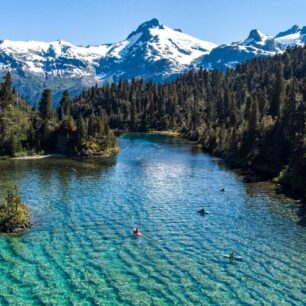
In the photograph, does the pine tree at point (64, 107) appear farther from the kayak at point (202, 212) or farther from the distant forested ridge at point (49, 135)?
the kayak at point (202, 212)

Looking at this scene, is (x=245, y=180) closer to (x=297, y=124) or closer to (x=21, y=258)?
(x=297, y=124)

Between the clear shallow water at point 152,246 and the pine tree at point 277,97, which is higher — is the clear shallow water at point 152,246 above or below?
below

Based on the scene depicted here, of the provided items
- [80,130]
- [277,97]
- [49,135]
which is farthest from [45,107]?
[277,97]

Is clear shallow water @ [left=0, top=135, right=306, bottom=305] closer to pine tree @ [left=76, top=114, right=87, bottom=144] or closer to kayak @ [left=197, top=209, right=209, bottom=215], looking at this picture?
kayak @ [left=197, top=209, right=209, bottom=215]

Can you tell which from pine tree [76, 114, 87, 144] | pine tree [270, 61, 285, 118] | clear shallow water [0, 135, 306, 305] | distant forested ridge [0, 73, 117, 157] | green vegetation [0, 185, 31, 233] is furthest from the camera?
pine tree [270, 61, 285, 118]

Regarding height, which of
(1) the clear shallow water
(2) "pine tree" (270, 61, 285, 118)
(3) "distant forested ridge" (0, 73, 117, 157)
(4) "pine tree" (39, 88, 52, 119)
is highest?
(2) "pine tree" (270, 61, 285, 118)

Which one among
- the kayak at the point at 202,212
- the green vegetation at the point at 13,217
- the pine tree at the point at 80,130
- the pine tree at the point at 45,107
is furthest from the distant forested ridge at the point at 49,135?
the kayak at the point at 202,212

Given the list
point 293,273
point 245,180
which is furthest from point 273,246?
point 245,180

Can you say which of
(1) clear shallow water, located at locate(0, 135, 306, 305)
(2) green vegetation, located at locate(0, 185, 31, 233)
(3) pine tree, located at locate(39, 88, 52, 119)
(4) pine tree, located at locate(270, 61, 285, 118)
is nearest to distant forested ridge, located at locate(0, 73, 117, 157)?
(3) pine tree, located at locate(39, 88, 52, 119)

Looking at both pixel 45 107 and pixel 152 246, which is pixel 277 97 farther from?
pixel 152 246
